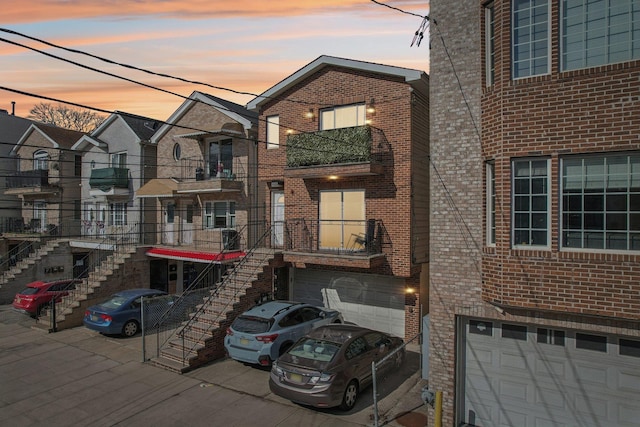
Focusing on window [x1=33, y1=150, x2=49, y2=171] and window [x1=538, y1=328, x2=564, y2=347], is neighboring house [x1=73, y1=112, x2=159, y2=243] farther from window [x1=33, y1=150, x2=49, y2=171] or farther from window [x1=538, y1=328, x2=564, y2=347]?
window [x1=538, y1=328, x2=564, y2=347]

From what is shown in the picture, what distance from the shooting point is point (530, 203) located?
779cm

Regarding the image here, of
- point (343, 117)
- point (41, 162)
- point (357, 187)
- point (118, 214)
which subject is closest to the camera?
point (357, 187)

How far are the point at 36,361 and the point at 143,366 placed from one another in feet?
11.4

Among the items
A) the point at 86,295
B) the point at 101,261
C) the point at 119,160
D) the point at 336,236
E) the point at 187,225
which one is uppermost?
the point at 119,160

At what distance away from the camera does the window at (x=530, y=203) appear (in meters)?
7.68

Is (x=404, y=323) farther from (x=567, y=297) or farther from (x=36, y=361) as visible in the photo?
(x=36, y=361)

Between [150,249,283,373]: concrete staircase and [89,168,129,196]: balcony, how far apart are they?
39.2 feet

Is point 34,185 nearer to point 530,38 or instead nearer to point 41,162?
point 41,162

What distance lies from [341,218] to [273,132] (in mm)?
4967

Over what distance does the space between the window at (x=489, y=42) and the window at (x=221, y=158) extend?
1364cm

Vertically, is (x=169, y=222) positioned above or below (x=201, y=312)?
above

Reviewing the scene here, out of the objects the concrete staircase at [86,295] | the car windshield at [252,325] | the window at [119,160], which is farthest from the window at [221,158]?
the car windshield at [252,325]

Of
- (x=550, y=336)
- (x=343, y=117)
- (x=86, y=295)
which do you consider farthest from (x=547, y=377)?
(x=86, y=295)

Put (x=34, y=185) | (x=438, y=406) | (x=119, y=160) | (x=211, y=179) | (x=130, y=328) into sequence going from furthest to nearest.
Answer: (x=34, y=185) < (x=119, y=160) < (x=211, y=179) < (x=130, y=328) < (x=438, y=406)
